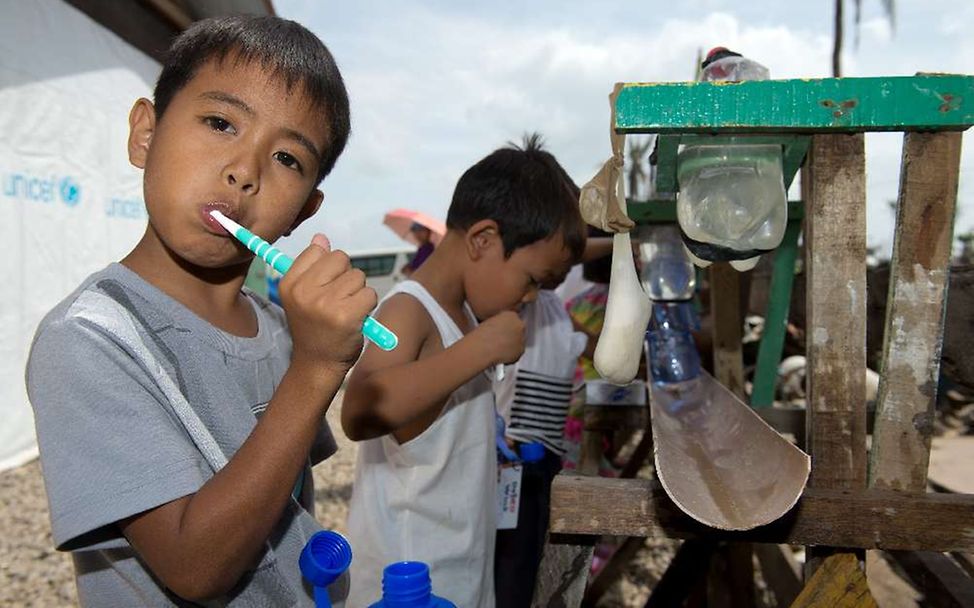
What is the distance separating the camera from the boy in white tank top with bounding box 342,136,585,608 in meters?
1.47

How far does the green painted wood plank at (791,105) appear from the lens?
2.75ft

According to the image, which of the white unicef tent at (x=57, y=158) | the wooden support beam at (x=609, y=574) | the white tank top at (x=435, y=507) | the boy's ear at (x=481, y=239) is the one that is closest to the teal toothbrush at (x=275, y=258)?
the white tank top at (x=435, y=507)

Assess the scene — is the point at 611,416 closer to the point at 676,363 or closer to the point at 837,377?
the point at 676,363

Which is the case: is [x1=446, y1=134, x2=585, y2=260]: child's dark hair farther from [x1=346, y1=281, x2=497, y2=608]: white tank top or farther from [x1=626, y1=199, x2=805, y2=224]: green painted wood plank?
[x1=346, y1=281, x2=497, y2=608]: white tank top

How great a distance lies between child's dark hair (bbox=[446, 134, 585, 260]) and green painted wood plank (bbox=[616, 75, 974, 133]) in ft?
3.33

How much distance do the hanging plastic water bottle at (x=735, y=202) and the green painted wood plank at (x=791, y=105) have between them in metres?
0.14

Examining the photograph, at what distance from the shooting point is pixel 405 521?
61.6 inches

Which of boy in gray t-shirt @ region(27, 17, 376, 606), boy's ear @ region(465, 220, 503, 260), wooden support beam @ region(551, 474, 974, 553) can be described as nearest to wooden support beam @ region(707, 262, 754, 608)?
boy's ear @ region(465, 220, 503, 260)

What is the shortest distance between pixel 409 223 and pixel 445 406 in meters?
5.26

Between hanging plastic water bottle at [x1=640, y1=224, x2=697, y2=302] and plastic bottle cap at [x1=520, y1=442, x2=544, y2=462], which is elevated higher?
hanging plastic water bottle at [x1=640, y1=224, x2=697, y2=302]

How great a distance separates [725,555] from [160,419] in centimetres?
221

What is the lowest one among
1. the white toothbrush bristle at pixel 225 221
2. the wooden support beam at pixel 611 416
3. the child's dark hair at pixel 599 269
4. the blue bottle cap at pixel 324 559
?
the wooden support beam at pixel 611 416

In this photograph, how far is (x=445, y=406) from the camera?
5.37 feet

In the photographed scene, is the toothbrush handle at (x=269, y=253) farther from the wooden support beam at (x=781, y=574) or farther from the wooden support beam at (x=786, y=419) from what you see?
the wooden support beam at (x=781, y=574)
